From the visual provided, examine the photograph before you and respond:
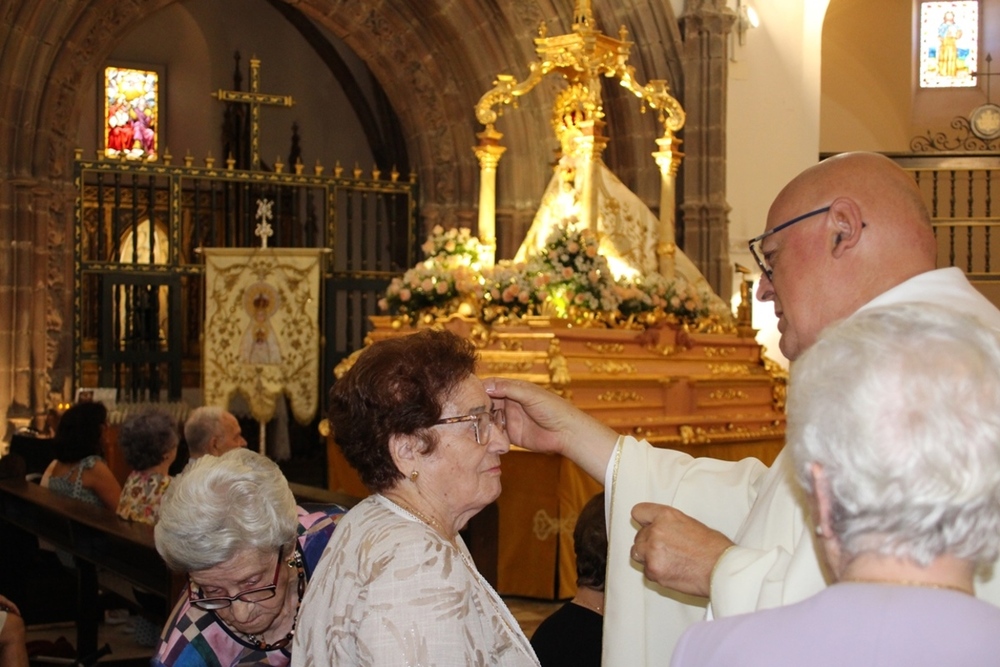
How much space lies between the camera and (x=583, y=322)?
6.57m

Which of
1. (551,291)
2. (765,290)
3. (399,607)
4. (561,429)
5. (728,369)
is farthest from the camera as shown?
(728,369)

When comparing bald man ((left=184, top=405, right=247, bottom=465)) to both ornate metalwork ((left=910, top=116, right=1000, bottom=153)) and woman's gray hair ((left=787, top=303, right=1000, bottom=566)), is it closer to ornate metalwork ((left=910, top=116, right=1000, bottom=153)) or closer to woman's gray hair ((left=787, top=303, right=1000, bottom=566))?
woman's gray hair ((left=787, top=303, right=1000, bottom=566))

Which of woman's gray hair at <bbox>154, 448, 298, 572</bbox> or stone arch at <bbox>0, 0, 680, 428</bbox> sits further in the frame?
stone arch at <bbox>0, 0, 680, 428</bbox>

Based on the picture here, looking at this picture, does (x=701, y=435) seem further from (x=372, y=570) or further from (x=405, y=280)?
(x=372, y=570)

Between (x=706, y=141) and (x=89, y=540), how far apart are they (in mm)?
8014

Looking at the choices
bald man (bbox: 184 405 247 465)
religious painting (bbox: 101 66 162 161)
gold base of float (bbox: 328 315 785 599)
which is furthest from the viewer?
religious painting (bbox: 101 66 162 161)

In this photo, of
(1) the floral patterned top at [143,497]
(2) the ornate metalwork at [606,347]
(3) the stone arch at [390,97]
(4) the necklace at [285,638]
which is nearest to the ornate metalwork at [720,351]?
(2) the ornate metalwork at [606,347]

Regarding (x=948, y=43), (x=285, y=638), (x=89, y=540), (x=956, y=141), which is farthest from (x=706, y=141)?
(x=285, y=638)

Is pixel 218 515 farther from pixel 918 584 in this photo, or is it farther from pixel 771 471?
pixel 918 584

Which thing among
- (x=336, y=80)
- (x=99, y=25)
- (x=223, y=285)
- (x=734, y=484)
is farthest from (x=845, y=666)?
(x=336, y=80)

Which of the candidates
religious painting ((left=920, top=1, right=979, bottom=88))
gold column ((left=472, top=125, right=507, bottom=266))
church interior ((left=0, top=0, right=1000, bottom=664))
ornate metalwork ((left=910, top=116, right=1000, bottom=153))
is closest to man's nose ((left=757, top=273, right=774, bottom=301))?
church interior ((left=0, top=0, right=1000, bottom=664))

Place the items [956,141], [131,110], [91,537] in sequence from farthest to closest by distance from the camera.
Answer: [956,141], [131,110], [91,537]

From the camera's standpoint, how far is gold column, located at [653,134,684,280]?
8.15 metres

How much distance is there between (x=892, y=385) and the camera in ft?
3.71
